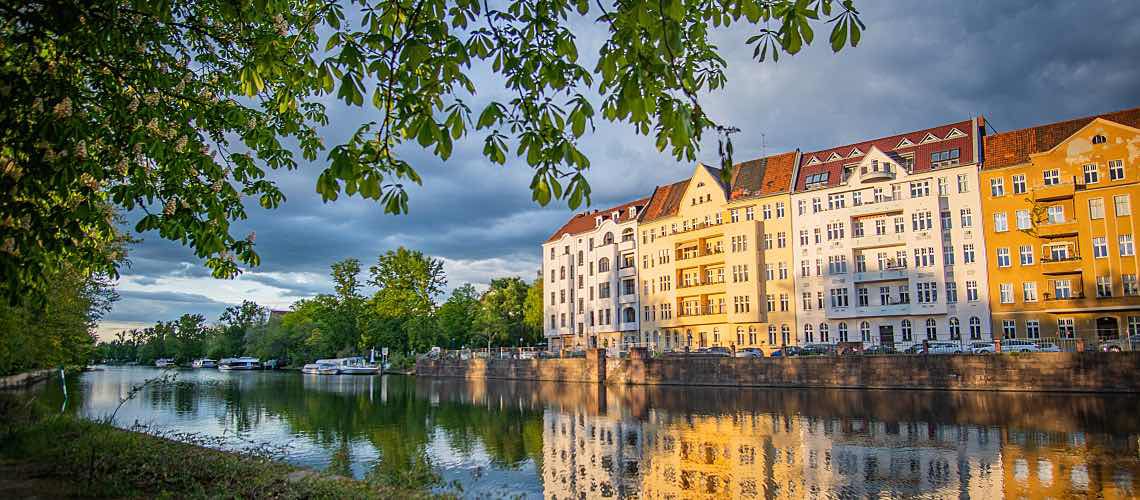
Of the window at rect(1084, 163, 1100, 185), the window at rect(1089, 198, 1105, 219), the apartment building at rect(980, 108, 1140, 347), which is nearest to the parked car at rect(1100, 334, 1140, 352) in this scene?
the apartment building at rect(980, 108, 1140, 347)

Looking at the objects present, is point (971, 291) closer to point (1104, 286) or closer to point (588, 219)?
point (1104, 286)

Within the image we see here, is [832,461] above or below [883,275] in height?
below

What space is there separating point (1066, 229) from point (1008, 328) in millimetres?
7619

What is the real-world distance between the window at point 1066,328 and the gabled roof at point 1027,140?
1135cm

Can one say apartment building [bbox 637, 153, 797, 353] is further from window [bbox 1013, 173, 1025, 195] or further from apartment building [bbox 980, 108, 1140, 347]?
window [bbox 1013, 173, 1025, 195]

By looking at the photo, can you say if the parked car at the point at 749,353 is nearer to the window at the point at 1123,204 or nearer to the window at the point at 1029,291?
the window at the point at 1029,291

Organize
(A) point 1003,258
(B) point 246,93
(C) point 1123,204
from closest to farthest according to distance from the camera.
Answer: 1. (B) point 246,93
2. (C) point 1123,204
3. (A) point 1003,258

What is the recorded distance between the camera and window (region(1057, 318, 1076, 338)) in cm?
4784

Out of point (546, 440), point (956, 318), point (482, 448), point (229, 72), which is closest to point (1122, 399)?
point (956, 318)

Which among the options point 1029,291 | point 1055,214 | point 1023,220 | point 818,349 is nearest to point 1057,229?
point 1055,214

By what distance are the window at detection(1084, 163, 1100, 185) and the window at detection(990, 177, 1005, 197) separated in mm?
4917

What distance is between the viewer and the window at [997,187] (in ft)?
168

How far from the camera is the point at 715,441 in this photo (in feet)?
70.1

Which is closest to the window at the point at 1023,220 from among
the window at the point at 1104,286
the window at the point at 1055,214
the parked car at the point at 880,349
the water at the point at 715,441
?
the window at the point at 1055,214
